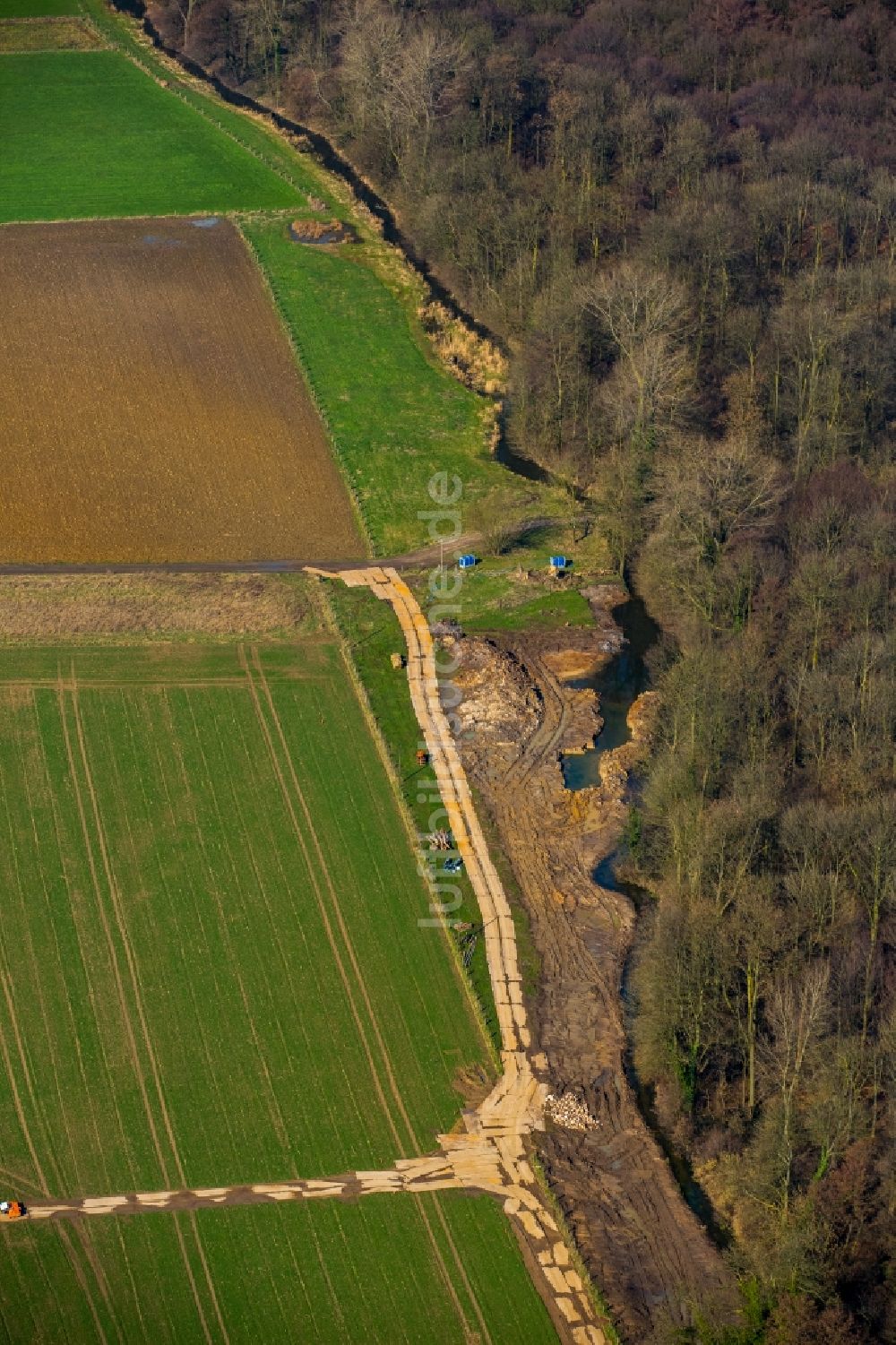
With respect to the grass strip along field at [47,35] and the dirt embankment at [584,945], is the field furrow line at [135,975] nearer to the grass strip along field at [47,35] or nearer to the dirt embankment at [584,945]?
the dirt embankment at [584,945]

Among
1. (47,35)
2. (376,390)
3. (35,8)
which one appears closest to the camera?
(376,390)

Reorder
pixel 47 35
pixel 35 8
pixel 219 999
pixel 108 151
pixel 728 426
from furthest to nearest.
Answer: pixel 35 8
pixel 47 35
pixel 108 151
pixel 728 426
pixel 219 999

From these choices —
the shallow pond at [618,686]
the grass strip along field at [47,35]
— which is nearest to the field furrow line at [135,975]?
the shallow pond at [618,686]

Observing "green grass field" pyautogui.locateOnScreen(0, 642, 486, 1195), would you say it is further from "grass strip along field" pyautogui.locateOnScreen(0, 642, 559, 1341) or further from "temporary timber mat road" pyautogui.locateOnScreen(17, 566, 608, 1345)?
"temporary timber mat road" pyautogui.locateOnScreen(17, 566, 608, 1345)

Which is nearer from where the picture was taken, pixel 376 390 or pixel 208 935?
pixel 208 935

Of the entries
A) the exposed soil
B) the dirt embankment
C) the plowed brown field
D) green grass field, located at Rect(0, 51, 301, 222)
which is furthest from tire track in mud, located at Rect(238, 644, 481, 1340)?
green grass field, located at Rect(0, 51, 301, 222)

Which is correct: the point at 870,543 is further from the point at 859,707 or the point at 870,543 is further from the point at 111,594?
the point at 111,594

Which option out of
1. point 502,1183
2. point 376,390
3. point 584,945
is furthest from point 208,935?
point 376,390

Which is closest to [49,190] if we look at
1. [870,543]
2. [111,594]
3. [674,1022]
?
[111,594]

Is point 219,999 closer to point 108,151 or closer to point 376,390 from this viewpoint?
point 376,390
